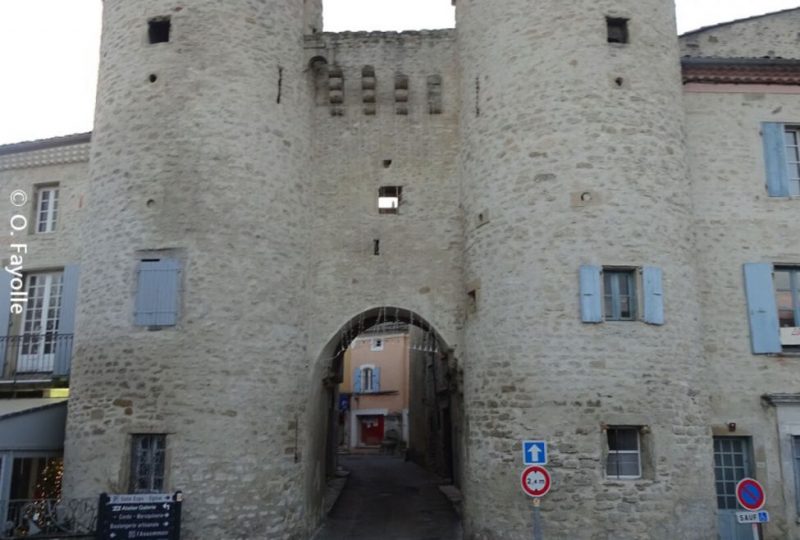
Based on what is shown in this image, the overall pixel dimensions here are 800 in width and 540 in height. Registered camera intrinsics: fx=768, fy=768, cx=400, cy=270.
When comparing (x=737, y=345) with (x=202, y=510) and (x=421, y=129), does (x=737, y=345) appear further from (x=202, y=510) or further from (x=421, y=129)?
(x=202, y=510)

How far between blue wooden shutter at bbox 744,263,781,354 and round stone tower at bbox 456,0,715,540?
1.48 meters

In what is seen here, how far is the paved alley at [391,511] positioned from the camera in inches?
569

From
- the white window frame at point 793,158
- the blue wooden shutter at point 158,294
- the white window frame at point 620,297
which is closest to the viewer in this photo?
the white window frame at point 620,297

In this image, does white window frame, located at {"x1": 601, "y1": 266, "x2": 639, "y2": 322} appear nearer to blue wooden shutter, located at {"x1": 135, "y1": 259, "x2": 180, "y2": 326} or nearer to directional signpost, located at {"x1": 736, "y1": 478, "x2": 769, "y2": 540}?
directional signpost, located at {"x1": 736, "y1": 478, "x2": 769, "y2": 540}

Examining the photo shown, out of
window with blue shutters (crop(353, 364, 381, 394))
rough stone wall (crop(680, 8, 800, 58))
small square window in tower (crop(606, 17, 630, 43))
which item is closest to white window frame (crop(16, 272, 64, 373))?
small square window in tower (crop(606, 17, 630, 43))

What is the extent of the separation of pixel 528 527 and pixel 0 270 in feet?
40.1

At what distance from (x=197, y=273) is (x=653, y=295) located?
7486 millimetres

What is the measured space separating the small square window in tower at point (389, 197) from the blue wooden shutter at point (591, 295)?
4.15 metres

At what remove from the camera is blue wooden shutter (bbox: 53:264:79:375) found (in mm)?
15297

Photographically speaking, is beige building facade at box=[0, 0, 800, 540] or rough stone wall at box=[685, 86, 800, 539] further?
rough stone wall at box=[685, 86, 800, 539]

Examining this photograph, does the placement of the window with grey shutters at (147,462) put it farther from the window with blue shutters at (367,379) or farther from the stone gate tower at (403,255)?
the window with blue shutters at (367,379)

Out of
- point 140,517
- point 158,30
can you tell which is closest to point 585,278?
point 140,517

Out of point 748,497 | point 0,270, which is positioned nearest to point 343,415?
point 0,270

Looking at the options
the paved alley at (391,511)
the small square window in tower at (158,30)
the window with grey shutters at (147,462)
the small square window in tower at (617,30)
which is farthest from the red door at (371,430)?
the small square window in tower at (617,30)
